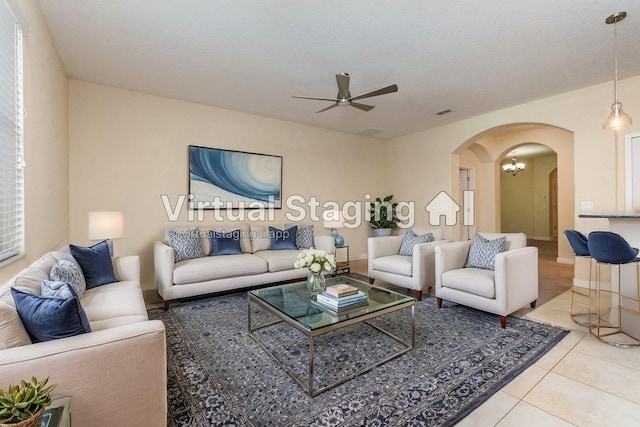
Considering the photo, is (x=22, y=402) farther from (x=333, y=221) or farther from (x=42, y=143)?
(x=333, y=221)

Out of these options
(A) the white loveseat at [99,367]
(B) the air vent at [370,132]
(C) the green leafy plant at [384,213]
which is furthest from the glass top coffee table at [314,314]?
(B) the air vent at [370,132]

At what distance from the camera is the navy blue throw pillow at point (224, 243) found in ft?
13.4

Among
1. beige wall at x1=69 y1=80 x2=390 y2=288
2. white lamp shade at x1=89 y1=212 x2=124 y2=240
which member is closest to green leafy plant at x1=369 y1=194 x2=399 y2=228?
beige wall at x1=69 y1=80 x2=390 y2=288

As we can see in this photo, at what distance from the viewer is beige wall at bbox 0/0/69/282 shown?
6.89 feet

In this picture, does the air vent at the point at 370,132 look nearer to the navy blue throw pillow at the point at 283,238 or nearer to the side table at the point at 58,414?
the navy blue throw pillow at the point at 283,238

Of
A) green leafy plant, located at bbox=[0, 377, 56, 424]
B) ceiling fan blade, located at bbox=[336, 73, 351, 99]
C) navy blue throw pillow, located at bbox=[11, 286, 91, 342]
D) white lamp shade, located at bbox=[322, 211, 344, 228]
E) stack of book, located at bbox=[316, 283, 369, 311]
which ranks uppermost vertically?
ceiling fan blade, located at bbox=[336, 73, 351, 99]

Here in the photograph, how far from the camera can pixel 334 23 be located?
2521 mm

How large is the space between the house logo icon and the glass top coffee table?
3.48 metres

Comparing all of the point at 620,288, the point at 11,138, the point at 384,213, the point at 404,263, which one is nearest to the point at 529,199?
the point at 384,213

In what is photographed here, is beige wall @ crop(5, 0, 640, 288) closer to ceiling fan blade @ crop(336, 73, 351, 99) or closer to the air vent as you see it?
the air vent

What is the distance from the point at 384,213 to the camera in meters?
6.44

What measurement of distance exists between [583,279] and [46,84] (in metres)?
6.57

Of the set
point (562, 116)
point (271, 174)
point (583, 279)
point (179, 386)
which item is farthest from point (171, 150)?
point (583, 279)

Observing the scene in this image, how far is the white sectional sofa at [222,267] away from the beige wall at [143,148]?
18.3 inches
